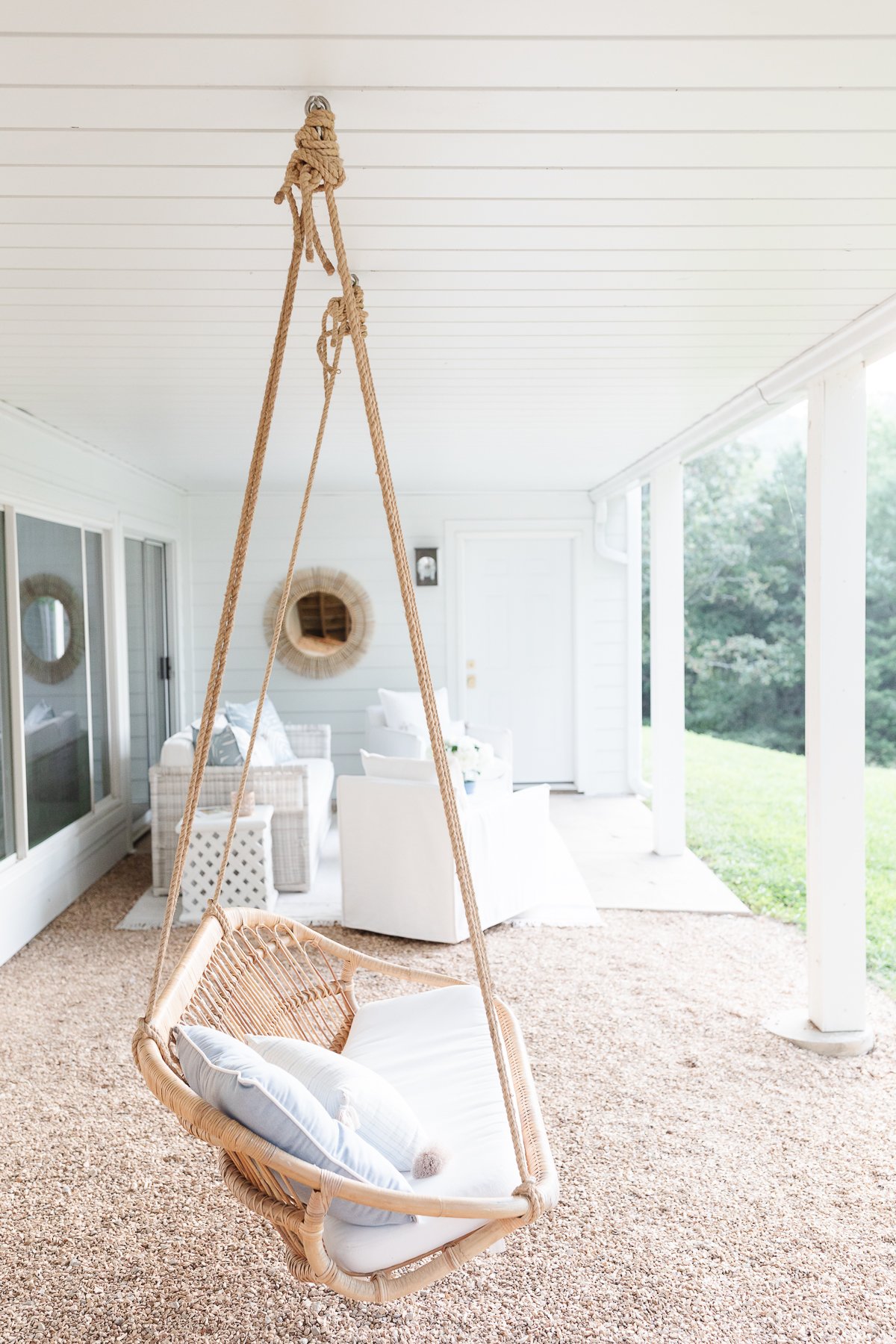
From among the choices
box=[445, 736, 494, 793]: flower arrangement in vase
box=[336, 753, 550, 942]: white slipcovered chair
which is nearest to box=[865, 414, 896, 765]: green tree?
box=[445, 736, 494, 793]: flower arrangement in vase

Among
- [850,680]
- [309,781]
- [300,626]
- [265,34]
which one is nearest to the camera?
[265,34]

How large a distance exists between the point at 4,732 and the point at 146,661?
242 cm

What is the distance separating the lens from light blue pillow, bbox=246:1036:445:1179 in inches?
73.3

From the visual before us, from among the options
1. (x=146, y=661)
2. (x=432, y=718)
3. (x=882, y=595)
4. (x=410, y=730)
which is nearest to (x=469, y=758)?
(x=410, y=730)

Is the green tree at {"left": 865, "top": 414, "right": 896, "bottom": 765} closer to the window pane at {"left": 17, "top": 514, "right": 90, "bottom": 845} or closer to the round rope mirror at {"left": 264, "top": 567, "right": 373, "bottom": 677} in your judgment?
the round rope mirror at {"left": 264, "top": 567, "right": 373, "bottom": 677}

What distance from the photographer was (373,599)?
775 cm

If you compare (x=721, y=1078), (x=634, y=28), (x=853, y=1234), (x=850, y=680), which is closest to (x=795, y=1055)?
(x=721, y=1078)

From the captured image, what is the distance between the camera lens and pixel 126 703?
6.02m

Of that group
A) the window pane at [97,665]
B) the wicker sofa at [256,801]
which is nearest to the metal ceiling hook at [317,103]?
the wicker sofa at [256,801]

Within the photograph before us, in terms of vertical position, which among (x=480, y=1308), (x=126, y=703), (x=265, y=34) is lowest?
(x=480, y=1308)

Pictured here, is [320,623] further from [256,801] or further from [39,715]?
[39,715]

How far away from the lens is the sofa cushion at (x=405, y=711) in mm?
6996

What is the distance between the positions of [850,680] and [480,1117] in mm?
2093

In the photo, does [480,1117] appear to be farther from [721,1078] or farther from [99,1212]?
[721,1078]
